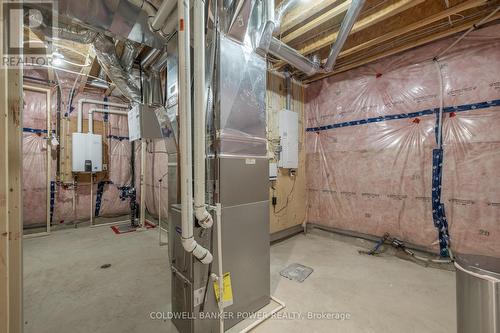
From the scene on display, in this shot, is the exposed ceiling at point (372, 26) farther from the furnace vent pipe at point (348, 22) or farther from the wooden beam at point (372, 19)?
the furnace vent pipe at point (348, 22)

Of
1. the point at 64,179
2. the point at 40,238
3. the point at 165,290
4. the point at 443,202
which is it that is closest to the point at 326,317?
the point at 165,290

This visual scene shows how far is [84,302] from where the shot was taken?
6.64 feet

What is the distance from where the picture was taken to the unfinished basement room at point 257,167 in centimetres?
136

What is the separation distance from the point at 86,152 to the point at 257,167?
422cm

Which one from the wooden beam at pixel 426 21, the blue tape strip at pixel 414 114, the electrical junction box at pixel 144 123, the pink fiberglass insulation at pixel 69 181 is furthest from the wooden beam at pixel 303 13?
the pink fiberglass insulation at pixel 69 181

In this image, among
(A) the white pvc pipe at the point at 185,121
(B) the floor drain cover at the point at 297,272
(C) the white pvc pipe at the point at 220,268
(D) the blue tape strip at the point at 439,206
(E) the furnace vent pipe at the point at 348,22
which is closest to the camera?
(A) the white pvc pipe at the point at 185,121

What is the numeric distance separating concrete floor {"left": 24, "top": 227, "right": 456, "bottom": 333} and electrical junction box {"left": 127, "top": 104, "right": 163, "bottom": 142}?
1.77 m

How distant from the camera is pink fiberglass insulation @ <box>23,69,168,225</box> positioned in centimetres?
404

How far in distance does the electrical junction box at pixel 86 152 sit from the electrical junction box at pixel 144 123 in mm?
1662

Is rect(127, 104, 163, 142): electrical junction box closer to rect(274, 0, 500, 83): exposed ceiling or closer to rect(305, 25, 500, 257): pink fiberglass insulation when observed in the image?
rect(274, 0, 500, 83): exposed ceiling

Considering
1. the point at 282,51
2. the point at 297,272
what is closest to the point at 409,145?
the point at 282,51

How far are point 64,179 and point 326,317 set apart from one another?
5.23m

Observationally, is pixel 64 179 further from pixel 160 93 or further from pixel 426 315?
pixel 426 315

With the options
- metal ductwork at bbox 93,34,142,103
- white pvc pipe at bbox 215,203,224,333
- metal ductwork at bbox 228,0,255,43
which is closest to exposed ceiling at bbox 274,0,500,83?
metal ductwork at bbox 228,0,255,43
